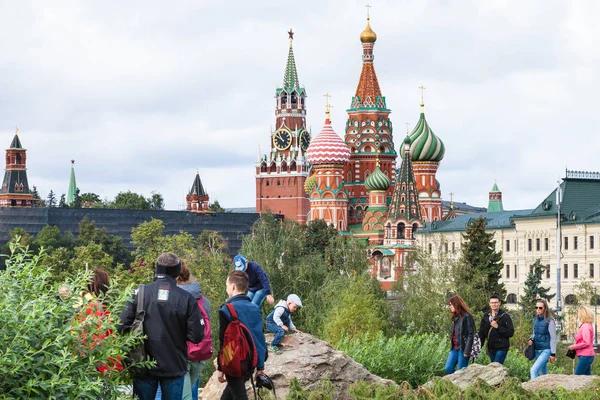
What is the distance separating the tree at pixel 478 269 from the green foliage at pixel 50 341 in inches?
1579

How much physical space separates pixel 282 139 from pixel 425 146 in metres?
46.5

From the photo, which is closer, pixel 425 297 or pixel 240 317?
pixel 240 317

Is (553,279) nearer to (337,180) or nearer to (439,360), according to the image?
(337,180)

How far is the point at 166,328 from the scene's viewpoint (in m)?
9.70

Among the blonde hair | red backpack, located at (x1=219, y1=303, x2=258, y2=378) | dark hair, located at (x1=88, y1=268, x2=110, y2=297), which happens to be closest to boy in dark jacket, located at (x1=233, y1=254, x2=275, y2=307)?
red backpack, located at (x1=219, y1=303, x2=258, y2=378)

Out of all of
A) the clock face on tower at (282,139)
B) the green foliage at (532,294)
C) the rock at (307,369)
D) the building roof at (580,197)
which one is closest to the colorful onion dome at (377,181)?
the building roof at (580,197)

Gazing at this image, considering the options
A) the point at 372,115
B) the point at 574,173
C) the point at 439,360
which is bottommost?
the point at 439,360

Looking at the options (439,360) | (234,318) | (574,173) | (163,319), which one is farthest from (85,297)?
(574,173)

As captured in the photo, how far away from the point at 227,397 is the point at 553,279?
226 ft

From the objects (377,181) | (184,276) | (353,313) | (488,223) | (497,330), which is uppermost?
(377,181)

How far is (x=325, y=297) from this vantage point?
4278 centimetres

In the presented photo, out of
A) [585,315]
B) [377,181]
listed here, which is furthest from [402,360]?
[377,181]

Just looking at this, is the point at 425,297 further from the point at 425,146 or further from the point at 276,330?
the point at 425,146

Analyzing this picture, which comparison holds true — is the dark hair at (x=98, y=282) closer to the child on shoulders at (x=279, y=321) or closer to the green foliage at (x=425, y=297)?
the child on shoulders at (x=279, y=321)
